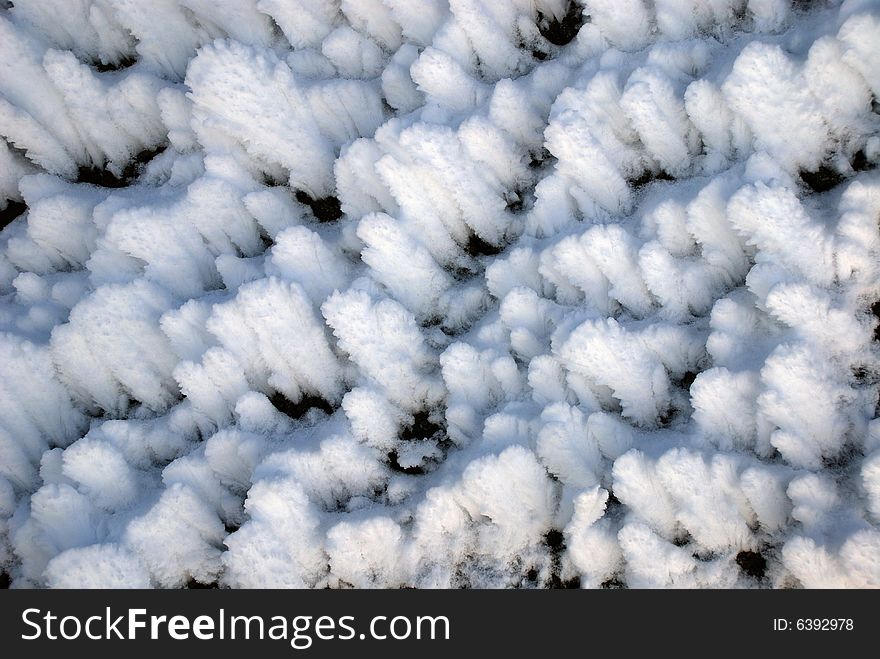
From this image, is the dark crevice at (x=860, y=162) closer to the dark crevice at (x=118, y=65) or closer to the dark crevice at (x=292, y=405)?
the dark crevice at (x=292, y=405)

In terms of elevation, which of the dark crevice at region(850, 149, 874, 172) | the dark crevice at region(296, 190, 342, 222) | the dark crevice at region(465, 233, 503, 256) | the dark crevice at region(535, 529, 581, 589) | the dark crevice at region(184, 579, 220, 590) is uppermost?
the dark crevice at region(850, 149, 874, 172)

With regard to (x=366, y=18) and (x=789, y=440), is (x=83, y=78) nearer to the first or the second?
(x=366, y=18)

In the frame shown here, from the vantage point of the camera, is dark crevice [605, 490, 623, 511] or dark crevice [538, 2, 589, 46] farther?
dark crevice [538, 2, 589, 46]

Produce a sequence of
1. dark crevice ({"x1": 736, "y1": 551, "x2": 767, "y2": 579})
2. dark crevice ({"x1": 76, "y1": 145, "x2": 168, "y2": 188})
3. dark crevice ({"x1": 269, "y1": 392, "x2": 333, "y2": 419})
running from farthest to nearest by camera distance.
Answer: dark crevice ({"x1": 76, "y1": 145, "x2": 168, "y2": 188})
dark crevice ({"x1": 269, "y1": 392, "x2": 333, "y2": 419})
dark crevice ({"x1": 736, "y1": 551, "x2": 767, "y2": 579})

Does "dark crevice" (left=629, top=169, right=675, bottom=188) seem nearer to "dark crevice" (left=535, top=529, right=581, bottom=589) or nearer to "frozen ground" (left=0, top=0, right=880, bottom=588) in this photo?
"frozen ground" (left=0, top=0, right=880, bottom=588)

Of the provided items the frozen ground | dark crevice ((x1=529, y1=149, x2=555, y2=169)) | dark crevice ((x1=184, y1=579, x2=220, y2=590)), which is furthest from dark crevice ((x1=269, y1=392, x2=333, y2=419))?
dark crevice ((x1=529, y1=149, x2=555, y2=169))

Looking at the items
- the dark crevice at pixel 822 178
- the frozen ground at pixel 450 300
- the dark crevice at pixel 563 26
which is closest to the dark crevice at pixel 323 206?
the frozen ground at pixel 450 300
